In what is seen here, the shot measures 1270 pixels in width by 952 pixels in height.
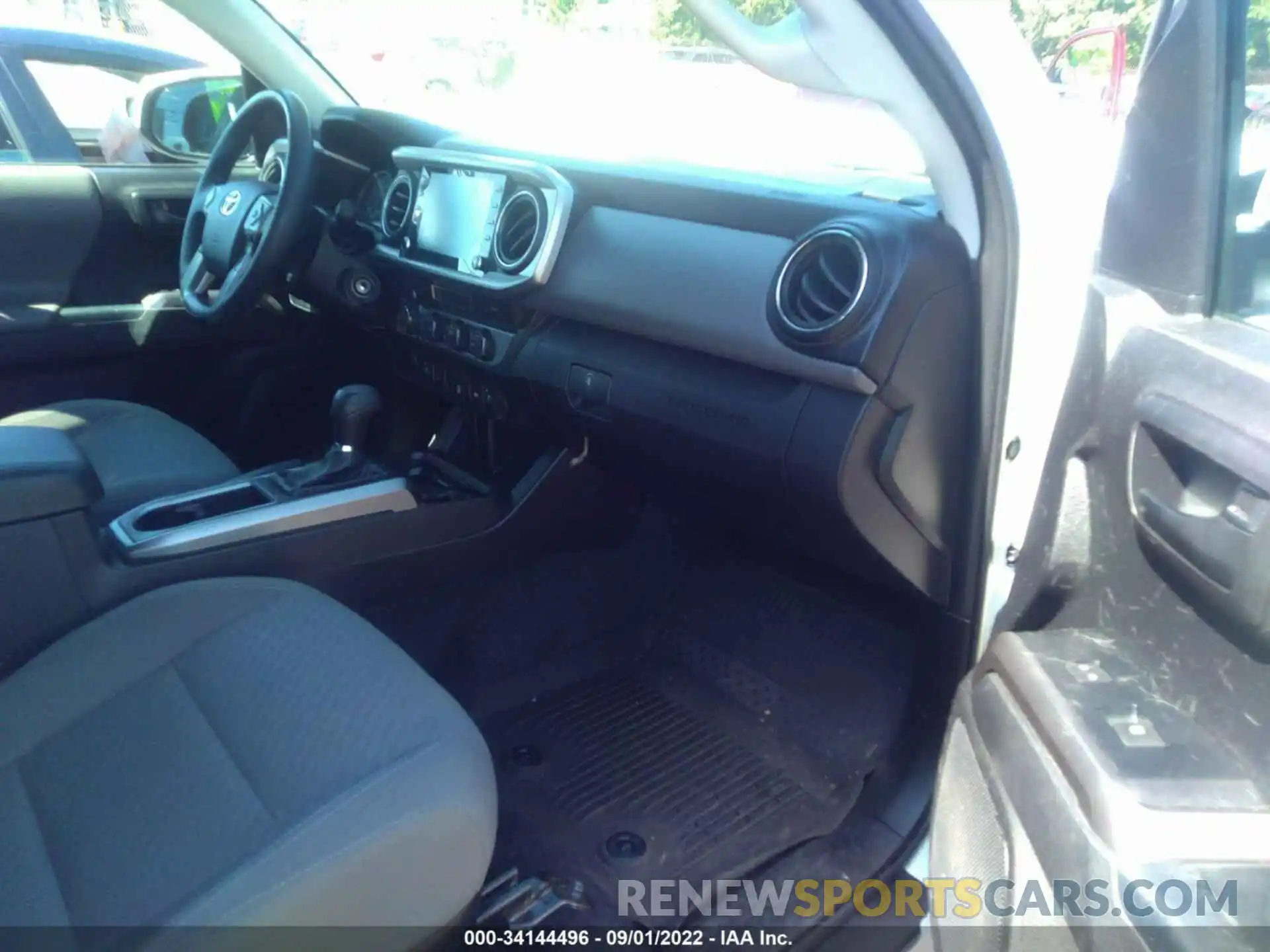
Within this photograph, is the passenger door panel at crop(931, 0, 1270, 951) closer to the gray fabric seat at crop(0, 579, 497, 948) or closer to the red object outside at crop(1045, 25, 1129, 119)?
the red object outside at crop(1045, 25, 1129, 119)

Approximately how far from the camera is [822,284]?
1422 millimetres

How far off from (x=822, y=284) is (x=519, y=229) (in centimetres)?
62

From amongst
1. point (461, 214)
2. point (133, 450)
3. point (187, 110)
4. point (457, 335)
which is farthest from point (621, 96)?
point (187, 110)

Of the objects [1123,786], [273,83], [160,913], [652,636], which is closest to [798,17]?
[1123,786]

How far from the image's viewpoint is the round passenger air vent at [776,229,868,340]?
1.37 metres

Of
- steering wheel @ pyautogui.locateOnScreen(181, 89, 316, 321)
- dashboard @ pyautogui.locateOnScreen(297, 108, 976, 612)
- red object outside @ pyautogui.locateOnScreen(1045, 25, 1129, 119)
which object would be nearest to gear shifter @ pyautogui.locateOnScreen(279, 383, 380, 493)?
dashboard @ pyautogui.locateOnScreen(297, 108, 976, 612)

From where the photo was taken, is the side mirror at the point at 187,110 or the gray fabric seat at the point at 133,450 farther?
the side mirror at the point at 187,110

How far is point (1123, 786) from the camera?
94 cm

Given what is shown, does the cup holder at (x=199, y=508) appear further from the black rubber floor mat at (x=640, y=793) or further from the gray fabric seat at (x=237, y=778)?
the black rubber floor mat at (x=640, y=793)

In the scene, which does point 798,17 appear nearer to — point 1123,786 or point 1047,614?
point 1047,614

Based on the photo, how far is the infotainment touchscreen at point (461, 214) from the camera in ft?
6.21

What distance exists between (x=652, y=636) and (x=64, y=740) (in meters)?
1.19

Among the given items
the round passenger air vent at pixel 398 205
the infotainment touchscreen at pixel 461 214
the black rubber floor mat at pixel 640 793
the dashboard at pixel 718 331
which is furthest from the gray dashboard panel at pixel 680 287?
the black rubber floor mat at pixel 640 793

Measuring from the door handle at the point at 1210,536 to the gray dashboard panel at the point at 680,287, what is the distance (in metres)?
0.41
